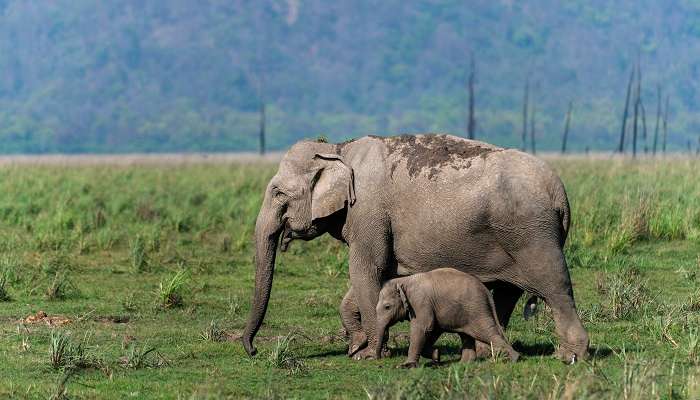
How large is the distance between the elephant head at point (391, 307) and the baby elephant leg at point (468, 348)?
0.48 meters

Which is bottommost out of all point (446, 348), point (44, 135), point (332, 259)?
point (44, 135)

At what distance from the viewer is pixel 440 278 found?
10.6 metres

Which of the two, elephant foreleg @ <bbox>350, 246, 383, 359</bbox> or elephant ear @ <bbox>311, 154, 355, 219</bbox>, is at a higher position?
elephant ear @ <bbox>311, 154, 355, 219</bbox>

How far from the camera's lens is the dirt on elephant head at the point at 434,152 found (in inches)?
435

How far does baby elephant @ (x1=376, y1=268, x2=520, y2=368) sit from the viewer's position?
10492 mm

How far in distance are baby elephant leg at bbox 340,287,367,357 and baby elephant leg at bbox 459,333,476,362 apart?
1015mm

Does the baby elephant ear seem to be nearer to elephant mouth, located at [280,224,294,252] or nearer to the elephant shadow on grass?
the elephant shadow on grass

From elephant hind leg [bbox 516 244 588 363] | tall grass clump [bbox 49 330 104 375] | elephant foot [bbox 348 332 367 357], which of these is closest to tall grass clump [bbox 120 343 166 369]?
tall grass clump [bbox 49 330 104 375]

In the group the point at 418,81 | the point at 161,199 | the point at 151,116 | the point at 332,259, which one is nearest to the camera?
the point at 332,259

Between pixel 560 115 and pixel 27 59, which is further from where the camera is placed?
pixel 27 59

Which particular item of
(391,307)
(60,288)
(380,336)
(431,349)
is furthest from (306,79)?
(431,349)

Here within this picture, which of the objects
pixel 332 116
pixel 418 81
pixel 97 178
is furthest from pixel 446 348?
pixel 418 81

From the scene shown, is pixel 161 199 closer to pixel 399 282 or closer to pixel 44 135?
pixel 399 282

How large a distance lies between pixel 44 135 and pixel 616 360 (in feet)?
490
